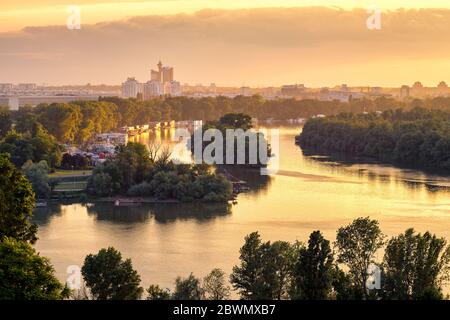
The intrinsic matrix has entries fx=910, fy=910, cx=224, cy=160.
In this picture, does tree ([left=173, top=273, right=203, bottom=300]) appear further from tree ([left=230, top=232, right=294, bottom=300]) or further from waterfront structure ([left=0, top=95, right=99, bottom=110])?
waterfront structure ([left=0, top=95, right=99, bottom=110])

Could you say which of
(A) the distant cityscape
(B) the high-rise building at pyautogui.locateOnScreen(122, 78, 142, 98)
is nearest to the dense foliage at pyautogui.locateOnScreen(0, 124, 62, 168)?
(A) the distant cityscape

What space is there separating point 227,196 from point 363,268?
593 centimetres

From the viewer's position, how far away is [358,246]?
22.2 ft

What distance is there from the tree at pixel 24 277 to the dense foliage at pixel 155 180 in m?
7.04

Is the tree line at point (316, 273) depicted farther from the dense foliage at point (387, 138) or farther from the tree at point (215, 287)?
the dense foliage at point (387, 138)

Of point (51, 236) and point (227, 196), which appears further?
point (227, 196)

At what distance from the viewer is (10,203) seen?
20.5ft

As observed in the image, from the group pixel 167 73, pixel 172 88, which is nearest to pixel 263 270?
pixel 172 88

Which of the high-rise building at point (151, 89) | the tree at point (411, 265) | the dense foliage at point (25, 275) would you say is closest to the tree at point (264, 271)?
the tree at point (411, 265)

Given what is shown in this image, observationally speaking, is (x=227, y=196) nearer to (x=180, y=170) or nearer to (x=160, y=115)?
(x=180, y=170)

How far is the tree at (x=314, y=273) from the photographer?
5.71 m

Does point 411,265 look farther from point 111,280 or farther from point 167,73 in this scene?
point 167,73
